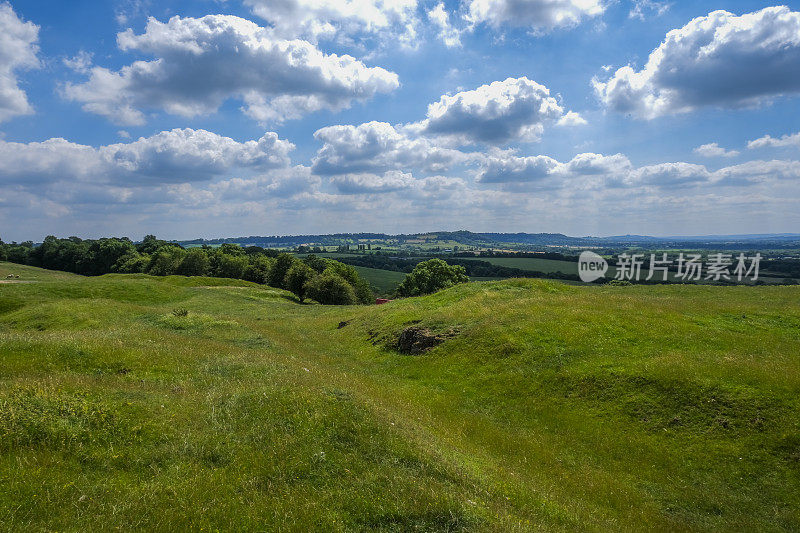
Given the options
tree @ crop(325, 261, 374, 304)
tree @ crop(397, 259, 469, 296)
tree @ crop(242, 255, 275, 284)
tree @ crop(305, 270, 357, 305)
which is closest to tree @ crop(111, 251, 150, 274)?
tree @ crop(242, 255, 275, 284)

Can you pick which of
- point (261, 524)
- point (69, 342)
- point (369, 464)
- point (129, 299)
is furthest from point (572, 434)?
point (129, 299)

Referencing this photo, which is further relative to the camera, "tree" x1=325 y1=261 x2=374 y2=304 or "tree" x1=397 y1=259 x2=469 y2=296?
"tree" x1=325 y1=261 x2=374 y2=304

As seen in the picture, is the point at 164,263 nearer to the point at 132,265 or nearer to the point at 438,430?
the point at 132,265

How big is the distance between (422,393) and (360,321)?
60.9 ft

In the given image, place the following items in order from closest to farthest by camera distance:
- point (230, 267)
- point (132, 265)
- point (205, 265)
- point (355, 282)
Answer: point (355, 282) < point (205, 265) < point (230, 267) < point (132, 265)

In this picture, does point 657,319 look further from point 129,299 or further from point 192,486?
point 129,299

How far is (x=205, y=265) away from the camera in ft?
391

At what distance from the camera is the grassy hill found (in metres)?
7.70

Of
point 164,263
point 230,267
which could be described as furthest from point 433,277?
point 164,263

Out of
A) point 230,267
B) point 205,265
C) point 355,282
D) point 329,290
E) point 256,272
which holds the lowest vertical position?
point 355,282

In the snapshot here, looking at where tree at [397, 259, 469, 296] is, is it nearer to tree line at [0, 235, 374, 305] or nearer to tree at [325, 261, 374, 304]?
tree line at [0, 235, 374, 305]

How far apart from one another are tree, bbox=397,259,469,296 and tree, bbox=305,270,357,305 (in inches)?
800

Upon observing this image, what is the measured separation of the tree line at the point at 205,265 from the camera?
269 ft

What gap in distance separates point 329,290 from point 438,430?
66.5m
